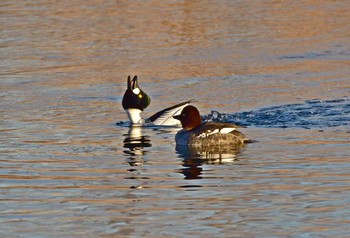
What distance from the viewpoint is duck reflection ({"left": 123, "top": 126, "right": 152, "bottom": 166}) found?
492 inches

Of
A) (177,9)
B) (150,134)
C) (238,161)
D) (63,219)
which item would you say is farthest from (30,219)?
(177,9)

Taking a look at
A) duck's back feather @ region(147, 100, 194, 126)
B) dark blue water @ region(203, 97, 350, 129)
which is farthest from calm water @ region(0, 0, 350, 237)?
duck's back feather @ region(147, 100, 194, 126)

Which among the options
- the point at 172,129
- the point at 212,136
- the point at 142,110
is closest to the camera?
the point at 212,136

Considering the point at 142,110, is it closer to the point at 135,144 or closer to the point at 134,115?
the point at 134,115

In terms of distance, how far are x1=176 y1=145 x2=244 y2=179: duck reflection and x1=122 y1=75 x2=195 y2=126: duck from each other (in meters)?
1.73

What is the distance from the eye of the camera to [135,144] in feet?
45.5

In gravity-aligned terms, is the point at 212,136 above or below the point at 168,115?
below

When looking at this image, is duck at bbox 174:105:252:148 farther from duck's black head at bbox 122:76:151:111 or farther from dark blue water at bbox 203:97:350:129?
duck's black head at bbox 122:76:151:111

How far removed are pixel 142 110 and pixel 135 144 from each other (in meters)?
2.28

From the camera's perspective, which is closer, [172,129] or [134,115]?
[172,129]

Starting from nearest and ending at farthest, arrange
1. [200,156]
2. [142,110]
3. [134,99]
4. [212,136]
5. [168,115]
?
1. [200,156]
2. [212,136]
3. [168,115]
4. [134,99]
5. [142,110]

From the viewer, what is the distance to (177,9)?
25859mm

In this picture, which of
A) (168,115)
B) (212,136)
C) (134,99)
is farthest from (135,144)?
(134,99)

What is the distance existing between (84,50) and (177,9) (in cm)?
474
